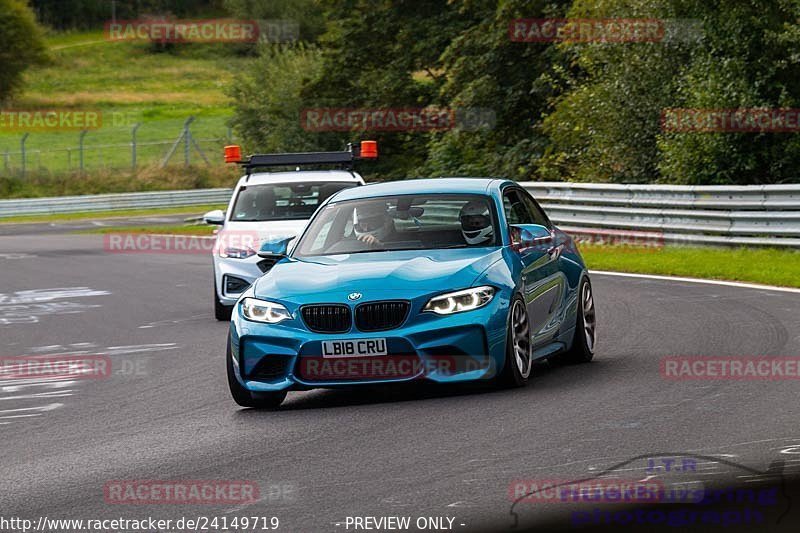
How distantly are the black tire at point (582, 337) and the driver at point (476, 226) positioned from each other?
124 centimetres

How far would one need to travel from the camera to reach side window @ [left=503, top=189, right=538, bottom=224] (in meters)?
10.5

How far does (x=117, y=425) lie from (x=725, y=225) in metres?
13.8

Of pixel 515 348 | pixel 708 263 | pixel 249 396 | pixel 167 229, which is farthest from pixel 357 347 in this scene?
pixel 167 229

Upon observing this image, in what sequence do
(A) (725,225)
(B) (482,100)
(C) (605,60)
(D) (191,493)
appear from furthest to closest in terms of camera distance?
(B) (482,100) < (C) (605,60) < (A) (725,225) < (D) (191,493)

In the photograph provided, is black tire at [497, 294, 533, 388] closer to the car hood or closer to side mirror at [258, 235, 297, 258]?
the car hood

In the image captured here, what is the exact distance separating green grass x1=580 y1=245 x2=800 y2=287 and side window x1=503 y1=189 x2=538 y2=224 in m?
6.53

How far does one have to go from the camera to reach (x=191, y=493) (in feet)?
21.7

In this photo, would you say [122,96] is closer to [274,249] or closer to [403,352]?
[274,249]

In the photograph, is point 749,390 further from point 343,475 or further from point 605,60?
point 605,60

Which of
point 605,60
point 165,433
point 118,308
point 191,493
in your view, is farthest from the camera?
point 605,60

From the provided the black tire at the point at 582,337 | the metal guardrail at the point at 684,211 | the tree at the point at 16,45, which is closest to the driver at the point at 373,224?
the black tire at the point at 582,337

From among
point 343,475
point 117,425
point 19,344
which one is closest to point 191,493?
point 343,475

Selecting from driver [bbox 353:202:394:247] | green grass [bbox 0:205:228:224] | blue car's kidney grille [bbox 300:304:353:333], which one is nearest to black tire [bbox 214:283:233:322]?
driver [bbox 353:202:394:247]

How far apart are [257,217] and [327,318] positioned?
7.46 m
